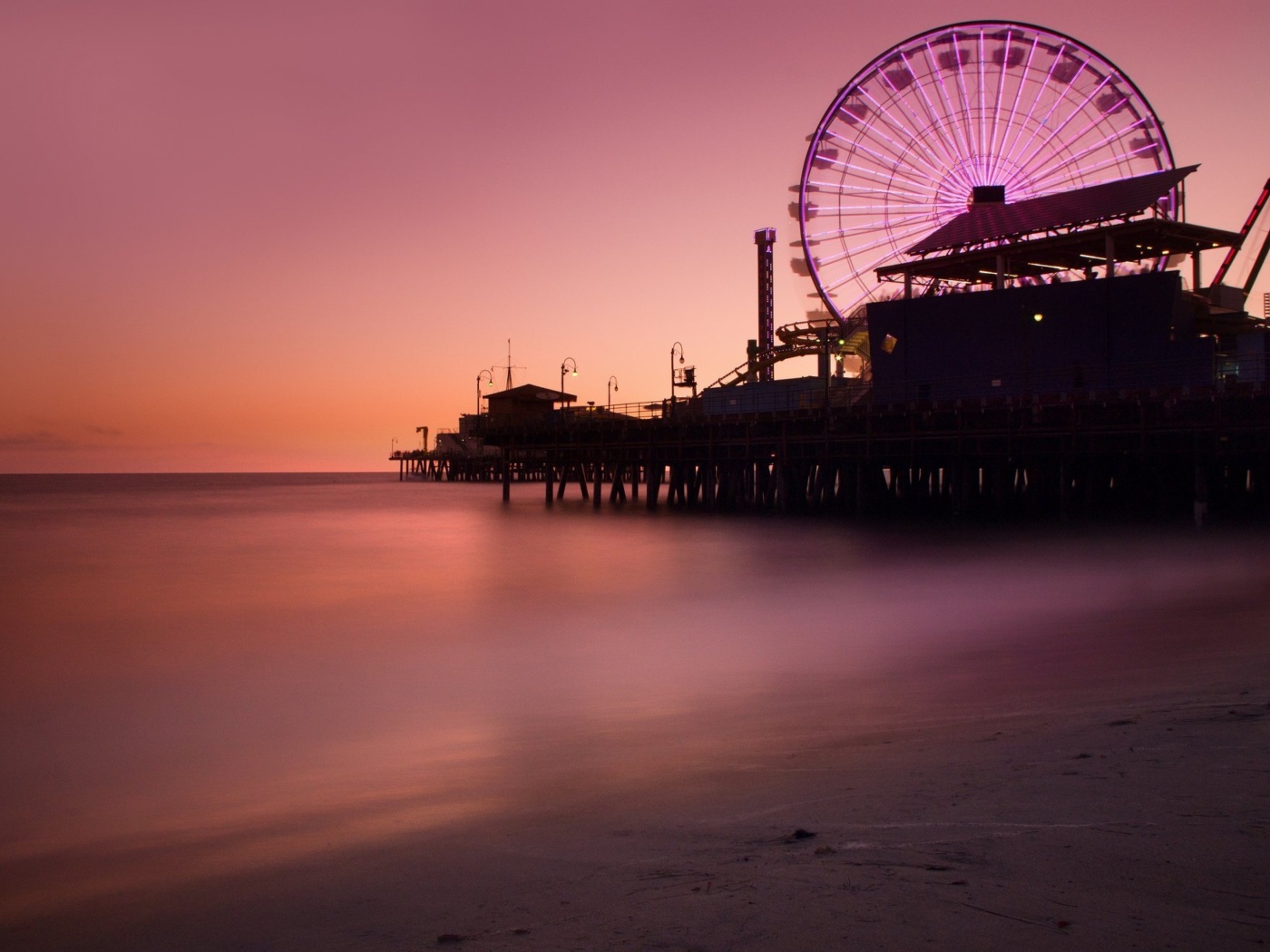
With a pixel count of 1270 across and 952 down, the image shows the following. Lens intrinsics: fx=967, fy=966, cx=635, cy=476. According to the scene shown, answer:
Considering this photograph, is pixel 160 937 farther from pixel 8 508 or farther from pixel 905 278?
pixel 8 508

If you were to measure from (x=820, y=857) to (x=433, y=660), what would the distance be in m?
9.51

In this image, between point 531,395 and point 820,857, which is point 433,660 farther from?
point 531,395

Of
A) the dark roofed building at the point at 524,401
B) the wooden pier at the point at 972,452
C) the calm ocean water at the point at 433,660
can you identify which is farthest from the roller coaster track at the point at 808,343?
the dark roofed building at the point at 524,401

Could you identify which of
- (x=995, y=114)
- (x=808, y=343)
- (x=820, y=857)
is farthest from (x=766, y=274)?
(x=820, y=857)

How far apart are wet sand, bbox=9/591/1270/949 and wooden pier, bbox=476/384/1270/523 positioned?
22.0 m

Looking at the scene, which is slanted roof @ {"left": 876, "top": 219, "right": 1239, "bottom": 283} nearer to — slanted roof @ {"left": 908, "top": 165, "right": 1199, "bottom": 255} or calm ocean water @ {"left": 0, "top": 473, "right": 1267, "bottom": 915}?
slanted roof @ {"left": 908, "top": 165, "right": 1199, "bottom": 255}

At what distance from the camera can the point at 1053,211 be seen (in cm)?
3503

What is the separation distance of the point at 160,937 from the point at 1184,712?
20.3 feet

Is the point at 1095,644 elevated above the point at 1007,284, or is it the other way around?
the point at 1007,284

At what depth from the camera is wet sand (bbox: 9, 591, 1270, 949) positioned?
3.59 m

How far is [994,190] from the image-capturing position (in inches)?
1516

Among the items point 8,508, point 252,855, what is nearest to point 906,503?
point 252,855

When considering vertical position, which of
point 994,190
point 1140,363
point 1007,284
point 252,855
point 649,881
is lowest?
point 252,855

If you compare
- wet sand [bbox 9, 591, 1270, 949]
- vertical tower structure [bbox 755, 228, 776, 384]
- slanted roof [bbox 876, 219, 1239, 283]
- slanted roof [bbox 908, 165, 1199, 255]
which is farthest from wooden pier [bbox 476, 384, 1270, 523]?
vertical tower structure [bbox 755, 228, 776, 384]
